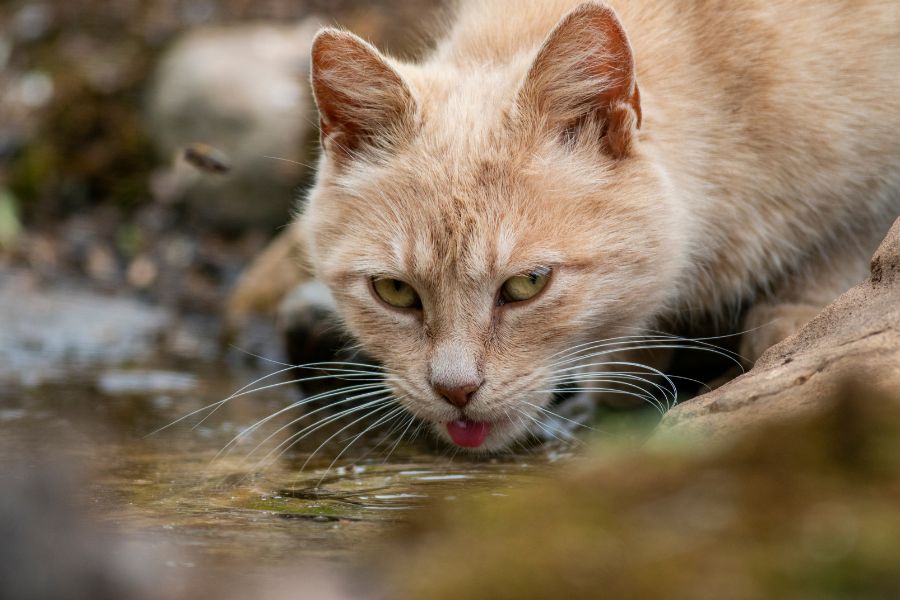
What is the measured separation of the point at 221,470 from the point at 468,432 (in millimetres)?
749

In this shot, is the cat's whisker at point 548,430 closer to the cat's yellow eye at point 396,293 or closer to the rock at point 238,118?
the cat's yellow eye at point 396,293

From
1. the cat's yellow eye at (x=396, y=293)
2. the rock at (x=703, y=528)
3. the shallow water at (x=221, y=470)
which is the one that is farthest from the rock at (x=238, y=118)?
the rock at (x=703, y=528)

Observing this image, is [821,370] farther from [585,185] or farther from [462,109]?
[462,109]

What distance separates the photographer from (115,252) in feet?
23.8

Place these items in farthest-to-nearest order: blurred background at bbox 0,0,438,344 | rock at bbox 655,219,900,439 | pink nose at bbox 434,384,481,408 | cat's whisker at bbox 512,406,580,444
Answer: blurred background at bbox 0,0,438,344 → cat's whisker at bbox 512,406,580,444 → pink nose at bbox 434,384,481,408 → rock at bbox 655,219,900,439

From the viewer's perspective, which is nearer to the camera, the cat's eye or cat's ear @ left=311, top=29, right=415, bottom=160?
the cat's eye

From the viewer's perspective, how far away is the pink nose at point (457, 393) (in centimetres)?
289

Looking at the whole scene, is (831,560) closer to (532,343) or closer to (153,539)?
(153,539)

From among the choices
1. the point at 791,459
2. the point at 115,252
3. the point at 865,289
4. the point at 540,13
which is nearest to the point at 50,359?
the point at 115,252

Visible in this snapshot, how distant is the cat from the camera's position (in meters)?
2.97

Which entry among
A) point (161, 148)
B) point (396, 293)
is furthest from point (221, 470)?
point (161, 148)

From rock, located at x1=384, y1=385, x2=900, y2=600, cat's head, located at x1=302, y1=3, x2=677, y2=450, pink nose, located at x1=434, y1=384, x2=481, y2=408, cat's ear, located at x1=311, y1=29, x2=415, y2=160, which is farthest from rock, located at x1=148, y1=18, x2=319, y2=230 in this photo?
rock, located at x1=384, y1=385, x2=900, y2=600

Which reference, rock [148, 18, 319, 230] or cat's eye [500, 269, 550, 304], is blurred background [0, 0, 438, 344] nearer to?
rock [148, 18, 319, 230]

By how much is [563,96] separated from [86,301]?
3.84m
